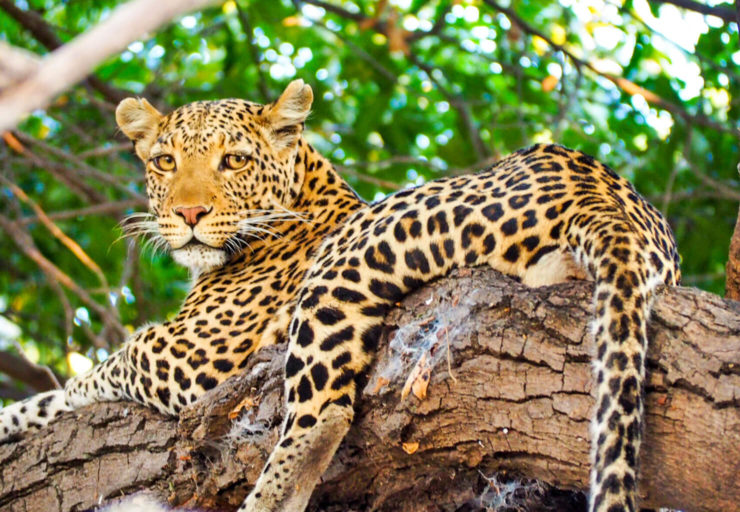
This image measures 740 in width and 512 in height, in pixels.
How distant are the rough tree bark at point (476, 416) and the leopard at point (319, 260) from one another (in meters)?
0.17

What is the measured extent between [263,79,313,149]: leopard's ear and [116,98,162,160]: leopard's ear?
0.82 meters

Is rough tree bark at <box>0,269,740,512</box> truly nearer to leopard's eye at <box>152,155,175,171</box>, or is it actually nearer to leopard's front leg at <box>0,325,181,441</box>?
leopard's front leg at <box>0,325,181,441</box>

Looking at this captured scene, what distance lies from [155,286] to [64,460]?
18.8 ft

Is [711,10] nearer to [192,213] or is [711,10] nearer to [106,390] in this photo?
[192,213]

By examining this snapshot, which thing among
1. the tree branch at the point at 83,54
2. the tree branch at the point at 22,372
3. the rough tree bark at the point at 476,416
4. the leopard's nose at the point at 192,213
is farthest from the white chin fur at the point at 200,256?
the tree branch at the point at 83,54

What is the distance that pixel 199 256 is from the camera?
596cm

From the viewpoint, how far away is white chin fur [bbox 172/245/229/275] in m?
5.96

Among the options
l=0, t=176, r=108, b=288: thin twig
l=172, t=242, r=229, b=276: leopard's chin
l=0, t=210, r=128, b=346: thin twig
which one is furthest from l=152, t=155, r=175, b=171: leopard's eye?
l=0, t=210, r=128, b=346: thin twig

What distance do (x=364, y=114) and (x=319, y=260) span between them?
5.03 metres

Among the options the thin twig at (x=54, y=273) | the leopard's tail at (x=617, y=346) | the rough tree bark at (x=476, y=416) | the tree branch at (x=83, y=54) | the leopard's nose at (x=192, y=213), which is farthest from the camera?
the thin twig at (x=54, y=273)

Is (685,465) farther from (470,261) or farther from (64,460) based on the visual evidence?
(64,460)

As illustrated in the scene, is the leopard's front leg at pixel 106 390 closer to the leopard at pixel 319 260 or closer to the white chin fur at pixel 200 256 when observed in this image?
the leopard at pixel 319 260

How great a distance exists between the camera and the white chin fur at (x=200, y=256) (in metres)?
5.96

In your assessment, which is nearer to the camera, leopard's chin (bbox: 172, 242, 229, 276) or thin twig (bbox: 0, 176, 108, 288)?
leopard's chin (bbox: 172, 242, 229, 276)
